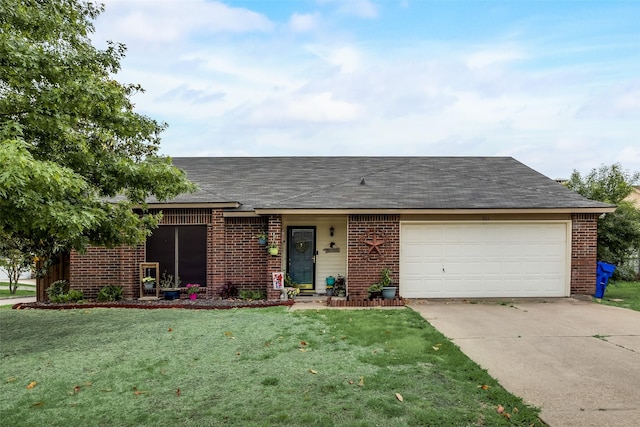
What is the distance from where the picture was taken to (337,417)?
386 centimetres

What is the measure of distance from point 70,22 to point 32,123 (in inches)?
87.3

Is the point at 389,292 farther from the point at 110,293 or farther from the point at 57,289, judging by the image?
the point at 57,289

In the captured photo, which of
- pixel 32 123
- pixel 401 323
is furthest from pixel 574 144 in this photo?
pixel 32 123

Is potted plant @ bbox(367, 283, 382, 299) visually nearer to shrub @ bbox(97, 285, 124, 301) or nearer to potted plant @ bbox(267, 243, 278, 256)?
potted plant @ bbox(267, 243, 278, 256)

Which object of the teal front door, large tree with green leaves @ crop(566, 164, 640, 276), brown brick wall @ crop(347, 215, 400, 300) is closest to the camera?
brown brick wall @ crop(347, 215, 400, 300)

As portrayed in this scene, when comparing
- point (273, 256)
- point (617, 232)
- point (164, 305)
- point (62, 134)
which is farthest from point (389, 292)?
point (617, 232)

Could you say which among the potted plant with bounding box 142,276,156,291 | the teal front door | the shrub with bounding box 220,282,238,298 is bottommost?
the shrub with bounding box 220,282,238,298

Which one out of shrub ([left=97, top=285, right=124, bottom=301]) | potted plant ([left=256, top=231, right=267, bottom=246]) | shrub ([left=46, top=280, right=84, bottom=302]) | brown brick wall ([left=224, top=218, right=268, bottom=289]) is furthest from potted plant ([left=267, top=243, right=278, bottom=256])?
shrub ([left=46, top=280, right=84, bottom=302])

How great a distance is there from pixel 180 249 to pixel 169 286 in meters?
1.05

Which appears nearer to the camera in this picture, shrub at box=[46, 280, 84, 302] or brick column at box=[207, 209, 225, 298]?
shrub at box=[46, 280, 84, 302]

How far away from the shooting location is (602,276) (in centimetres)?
1169

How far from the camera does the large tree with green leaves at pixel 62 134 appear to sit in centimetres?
551

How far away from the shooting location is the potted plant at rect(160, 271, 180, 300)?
38.7 ft

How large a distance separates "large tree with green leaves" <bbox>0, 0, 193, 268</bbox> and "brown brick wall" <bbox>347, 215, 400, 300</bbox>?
4.76 m
